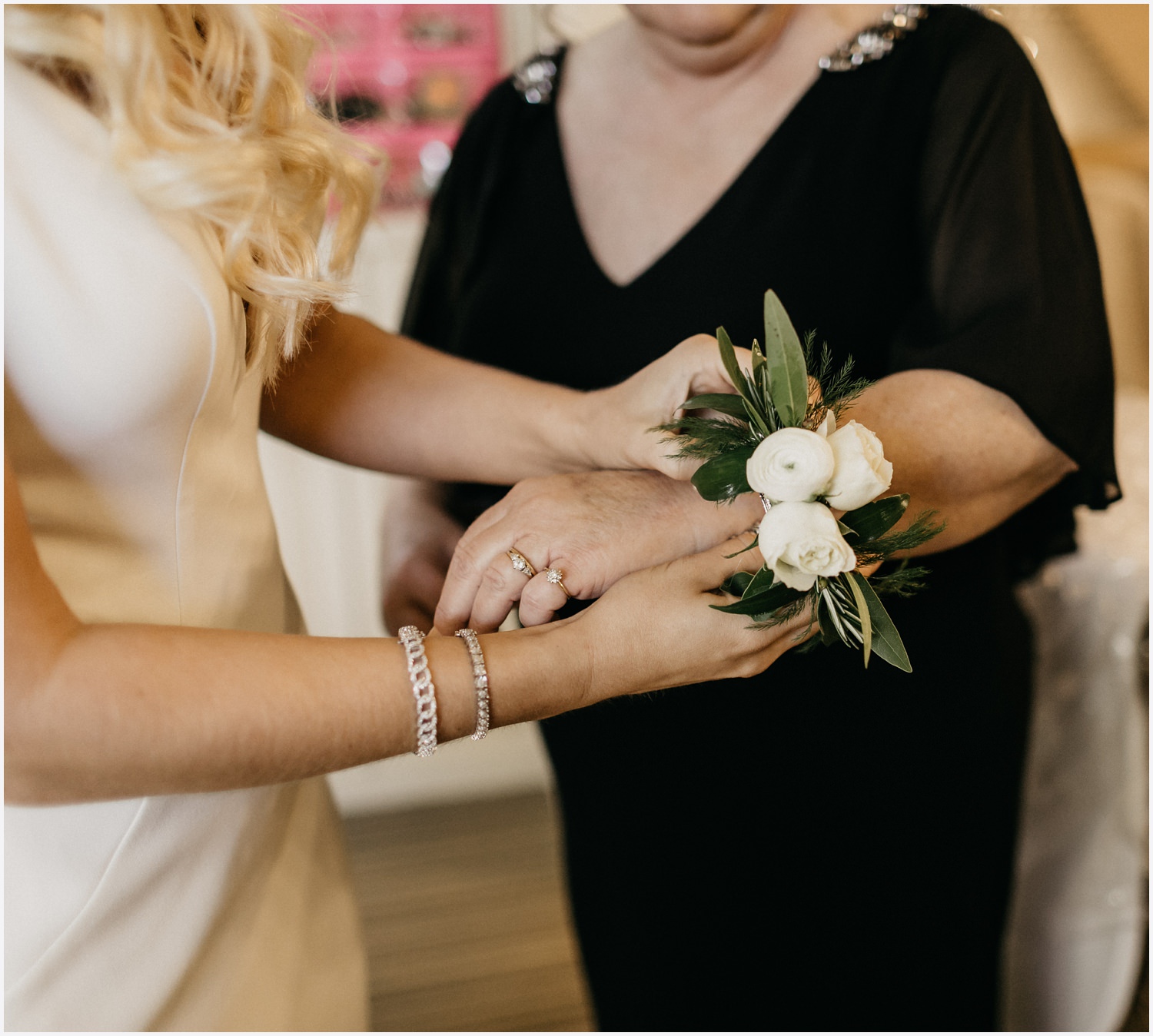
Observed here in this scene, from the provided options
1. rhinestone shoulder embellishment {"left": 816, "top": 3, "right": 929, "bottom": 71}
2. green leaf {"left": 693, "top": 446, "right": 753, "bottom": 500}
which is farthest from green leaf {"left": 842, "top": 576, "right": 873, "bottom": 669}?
rhinestone shoulder embellishment {"left": 816, "top": 3, "right": 929, "bottom": 71}

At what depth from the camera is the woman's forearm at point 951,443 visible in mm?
905

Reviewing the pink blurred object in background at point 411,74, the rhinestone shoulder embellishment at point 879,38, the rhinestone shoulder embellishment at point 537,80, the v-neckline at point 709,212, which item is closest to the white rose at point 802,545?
the v-neckline at point 709,212

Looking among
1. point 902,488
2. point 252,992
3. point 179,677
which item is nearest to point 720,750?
point 902,488

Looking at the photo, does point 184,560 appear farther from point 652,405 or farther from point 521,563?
point 652,405

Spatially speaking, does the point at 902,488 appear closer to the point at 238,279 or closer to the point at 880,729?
the point at 880,729

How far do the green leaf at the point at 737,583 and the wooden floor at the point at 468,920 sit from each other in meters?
1.51

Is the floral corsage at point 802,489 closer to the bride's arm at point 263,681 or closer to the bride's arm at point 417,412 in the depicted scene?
the bride's arm at point 263,681

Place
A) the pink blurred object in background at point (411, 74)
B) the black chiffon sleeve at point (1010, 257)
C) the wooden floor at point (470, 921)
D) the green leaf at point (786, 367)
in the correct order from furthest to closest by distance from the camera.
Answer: the pink blurred object in background at point (411, 74) → the wooden floor at point (470, 921) → the black chiffon sleeve at point (1010, 257) → the green leaf at point (786, 367)

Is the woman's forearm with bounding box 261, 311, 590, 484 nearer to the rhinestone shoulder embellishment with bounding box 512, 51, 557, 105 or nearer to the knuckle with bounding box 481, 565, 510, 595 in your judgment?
the knuckle with bounding box 481, 565, 510, 595

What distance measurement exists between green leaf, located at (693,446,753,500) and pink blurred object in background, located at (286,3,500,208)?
1.85 meters

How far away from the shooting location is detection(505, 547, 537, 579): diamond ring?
2.68 ft

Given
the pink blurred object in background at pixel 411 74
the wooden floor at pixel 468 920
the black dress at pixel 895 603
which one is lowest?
the wooden floor at pixel 468 920

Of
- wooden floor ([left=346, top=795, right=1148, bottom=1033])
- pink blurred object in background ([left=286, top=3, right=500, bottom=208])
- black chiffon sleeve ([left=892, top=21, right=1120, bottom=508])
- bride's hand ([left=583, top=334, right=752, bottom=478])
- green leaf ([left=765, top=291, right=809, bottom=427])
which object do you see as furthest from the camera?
pink blurred object in background ([left=286, top=3, right=500, bottom=208])

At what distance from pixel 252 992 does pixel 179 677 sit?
47 cm
